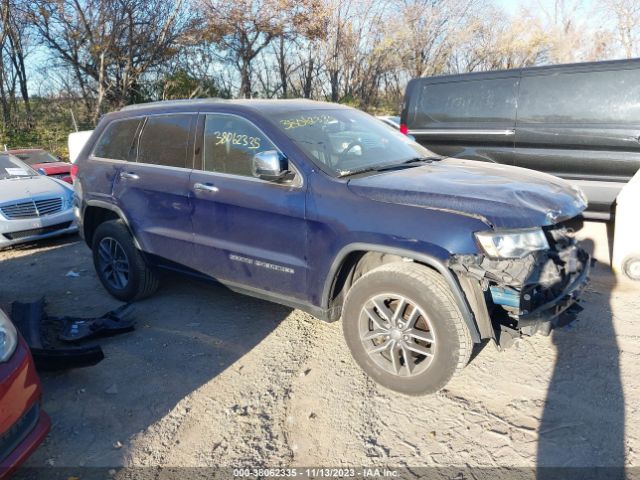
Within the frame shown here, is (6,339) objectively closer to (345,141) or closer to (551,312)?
(345,141)

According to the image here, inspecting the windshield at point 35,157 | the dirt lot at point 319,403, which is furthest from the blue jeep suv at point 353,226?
the windshield at point 35,157

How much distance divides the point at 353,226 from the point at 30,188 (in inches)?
248

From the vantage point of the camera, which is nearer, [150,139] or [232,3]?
[150,139]

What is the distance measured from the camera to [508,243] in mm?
2656

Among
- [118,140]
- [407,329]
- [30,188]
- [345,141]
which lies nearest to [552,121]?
[345,141]

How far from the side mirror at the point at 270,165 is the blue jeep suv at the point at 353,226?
13 mm

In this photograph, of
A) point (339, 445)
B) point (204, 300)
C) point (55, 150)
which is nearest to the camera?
point (339, 445)

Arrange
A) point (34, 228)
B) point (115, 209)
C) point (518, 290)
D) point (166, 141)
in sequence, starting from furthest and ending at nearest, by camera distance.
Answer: point (34, 228)
point (115, 209)
point (166, 141)
point (518, 290)

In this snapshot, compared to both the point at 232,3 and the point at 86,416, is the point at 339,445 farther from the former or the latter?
the point at 232,3

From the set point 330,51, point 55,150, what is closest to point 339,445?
point 55,150

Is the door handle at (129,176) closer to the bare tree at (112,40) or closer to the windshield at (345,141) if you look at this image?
the windshield at (345,141)

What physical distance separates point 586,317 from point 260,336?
2652mm

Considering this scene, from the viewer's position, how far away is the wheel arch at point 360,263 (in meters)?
2.72

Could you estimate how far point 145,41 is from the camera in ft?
54.4
